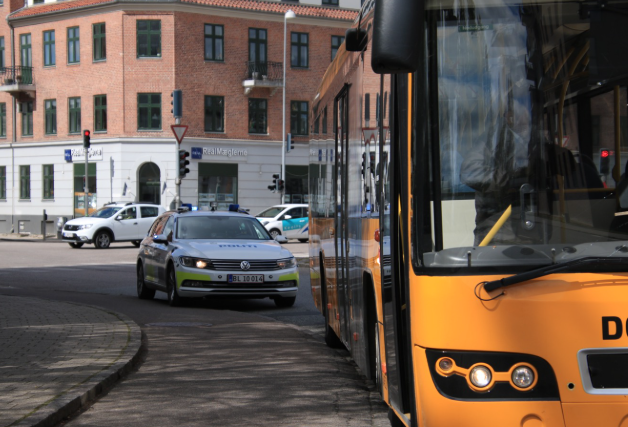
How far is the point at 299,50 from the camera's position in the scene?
52.1 metres

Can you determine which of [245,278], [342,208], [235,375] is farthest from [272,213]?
[342,208]

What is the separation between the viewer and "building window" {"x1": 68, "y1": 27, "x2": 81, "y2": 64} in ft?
164

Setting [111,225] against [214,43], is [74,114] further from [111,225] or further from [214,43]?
[111,225]

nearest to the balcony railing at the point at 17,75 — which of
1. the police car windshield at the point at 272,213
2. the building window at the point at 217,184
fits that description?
the building window at the point at 217,184

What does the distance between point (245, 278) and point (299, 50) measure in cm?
3905

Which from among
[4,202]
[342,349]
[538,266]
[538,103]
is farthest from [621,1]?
[4,202]

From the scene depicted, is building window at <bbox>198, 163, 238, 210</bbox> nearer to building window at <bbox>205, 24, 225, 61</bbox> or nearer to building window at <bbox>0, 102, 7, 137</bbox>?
building window at <bbox>205, 24, 225, 61</bbox>

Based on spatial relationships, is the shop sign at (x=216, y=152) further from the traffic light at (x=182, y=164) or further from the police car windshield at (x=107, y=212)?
the traffic light at (x=182, y=164)

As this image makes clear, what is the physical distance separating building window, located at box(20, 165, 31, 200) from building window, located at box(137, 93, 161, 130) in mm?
8448

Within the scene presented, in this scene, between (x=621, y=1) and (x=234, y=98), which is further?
(x=234, y=98)

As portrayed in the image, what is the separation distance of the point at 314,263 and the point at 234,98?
39.9 m

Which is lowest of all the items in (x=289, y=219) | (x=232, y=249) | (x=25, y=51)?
(x=232, y=249)

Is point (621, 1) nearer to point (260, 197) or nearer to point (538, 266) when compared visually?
point (538, 266)

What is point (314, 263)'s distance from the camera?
443 inches
